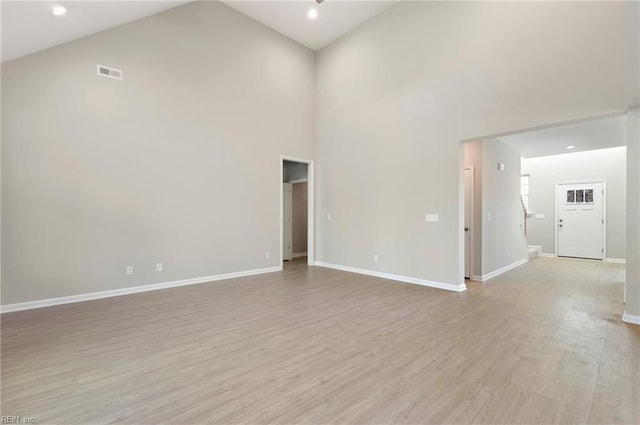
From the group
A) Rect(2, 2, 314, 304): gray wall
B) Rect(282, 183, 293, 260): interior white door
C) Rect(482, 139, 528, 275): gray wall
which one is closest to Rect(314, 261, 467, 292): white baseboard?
Rect(482, 139, 528, 275): gray wall

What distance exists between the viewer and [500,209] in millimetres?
5914

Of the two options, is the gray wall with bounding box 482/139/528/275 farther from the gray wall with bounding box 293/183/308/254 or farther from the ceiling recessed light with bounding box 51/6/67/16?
the ceiling recessed light with bounding box 51/6/67/16

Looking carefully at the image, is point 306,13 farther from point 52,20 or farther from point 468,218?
point 468,218

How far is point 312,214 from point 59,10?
5154 mm

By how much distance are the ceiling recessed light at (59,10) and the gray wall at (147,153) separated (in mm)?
932

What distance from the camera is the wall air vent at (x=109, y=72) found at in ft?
13.5

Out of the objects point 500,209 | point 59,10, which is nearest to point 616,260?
point 500,209

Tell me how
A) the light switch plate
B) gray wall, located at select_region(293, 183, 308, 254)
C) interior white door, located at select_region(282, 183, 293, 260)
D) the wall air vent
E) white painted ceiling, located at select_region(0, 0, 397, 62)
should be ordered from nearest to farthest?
white painted ceiling, located at select_region(0, 0, 397, 62)
the wall air vent
the light switch plate
interior white door, located at select_region(282, 183, 293, 260)
gray wall, located at select_region(293, 183, 308, 254)

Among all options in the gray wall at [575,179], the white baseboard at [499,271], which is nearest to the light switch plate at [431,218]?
the white baseboard at [499,271]

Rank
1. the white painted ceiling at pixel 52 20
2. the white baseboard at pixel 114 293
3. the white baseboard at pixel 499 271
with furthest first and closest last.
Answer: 1. the white baseboard at pixel 499 271
2. the white baseboard at pixel 114 293
3. the white painted ceiling at pixel 52 20

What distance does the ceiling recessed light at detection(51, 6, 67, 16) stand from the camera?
2.99 m

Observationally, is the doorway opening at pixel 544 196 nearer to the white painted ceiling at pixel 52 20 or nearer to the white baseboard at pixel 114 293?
the white baseboard at pixel 114 293

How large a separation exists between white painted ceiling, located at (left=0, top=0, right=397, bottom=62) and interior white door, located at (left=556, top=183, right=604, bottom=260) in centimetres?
719

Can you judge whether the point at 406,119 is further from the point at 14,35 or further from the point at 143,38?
the point at 14,35
